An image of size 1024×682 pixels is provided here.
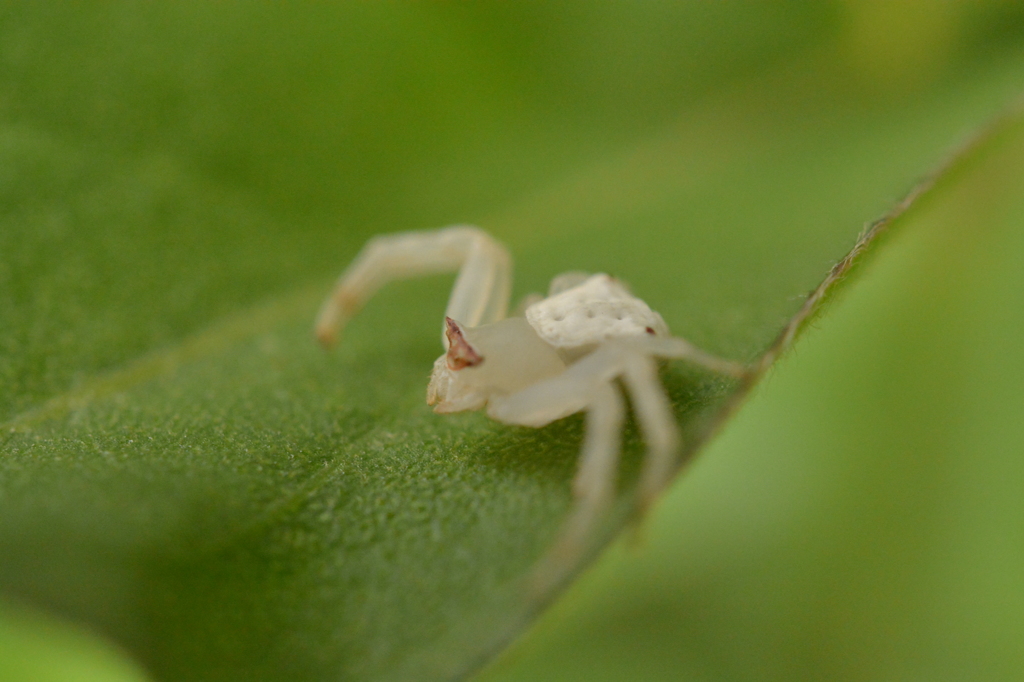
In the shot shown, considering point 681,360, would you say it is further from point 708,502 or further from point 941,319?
point 941,319

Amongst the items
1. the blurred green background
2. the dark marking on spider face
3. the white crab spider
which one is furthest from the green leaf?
the dark marking on spider face

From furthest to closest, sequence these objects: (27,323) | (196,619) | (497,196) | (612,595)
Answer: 1. (497,196)
2. (612,595)
3. (27,323)
4. (196,619)

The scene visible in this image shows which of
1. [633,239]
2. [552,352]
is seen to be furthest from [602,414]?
[633,239]

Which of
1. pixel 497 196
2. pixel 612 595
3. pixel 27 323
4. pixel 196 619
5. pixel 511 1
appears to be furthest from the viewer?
pixel 511 1

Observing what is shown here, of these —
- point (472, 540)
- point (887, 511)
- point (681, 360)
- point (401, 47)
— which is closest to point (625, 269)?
point (681, 360)

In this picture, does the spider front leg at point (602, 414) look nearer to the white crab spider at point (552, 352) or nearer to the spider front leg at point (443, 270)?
the white crab spider at point (552, 352)

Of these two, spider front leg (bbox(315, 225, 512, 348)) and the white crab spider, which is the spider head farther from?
spider front leg (bbox(315, 225, 512, 348))

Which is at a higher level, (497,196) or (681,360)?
(497,196)
